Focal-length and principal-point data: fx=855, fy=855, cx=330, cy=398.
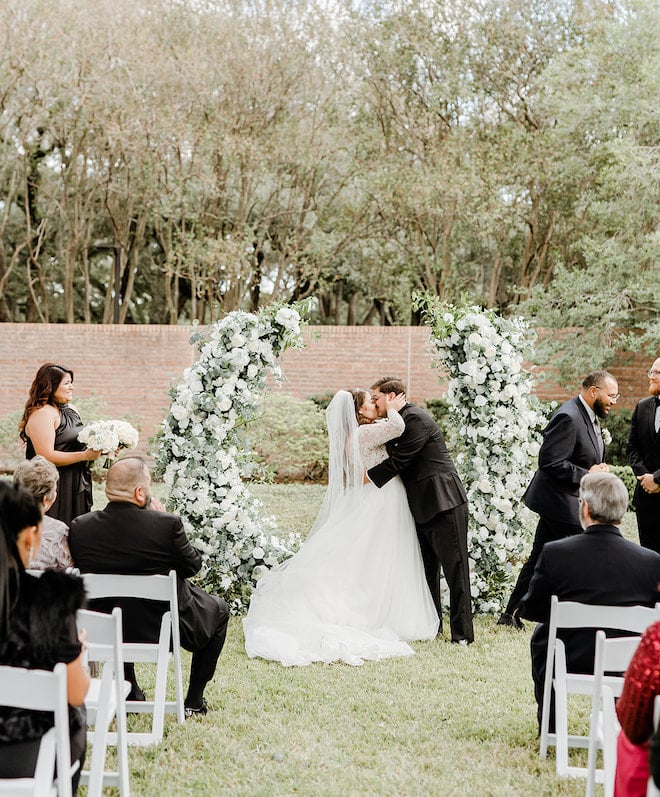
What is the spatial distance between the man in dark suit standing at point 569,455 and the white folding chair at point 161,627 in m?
2.94

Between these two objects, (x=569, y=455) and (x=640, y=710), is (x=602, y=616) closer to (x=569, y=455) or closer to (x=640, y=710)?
(x=640, y=710)

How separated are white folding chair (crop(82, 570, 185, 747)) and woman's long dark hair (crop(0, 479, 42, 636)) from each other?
139 cm

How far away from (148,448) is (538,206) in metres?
9.45

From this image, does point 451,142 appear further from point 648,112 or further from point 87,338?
point 87,338

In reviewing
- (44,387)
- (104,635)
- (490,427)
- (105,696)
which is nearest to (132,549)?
(104,635)

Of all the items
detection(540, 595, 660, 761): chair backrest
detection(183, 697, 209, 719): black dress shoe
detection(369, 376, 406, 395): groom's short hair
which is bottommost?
detection(183, 697, 209, 719): black dress shoe

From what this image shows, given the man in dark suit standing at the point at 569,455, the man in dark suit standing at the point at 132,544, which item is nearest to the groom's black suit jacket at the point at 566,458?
the man in dark suit standing at the point at 569,455

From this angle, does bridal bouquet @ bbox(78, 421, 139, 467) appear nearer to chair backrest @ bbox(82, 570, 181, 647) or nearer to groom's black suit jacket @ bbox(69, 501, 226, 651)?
groom's black suit jacket @ bbox(69, 501, 226, 651)

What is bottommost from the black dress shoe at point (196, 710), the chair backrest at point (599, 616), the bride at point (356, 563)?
the black dress shoe at point (196, 710)

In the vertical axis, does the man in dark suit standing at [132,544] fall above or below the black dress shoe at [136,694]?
above

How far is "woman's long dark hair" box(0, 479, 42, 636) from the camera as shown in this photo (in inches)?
103

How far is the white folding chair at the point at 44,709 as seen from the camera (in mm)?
2637

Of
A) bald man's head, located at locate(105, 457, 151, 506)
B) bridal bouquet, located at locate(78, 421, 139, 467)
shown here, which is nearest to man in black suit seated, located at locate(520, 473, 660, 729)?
bald man's head, located at locate(105, 457, 151, 506)

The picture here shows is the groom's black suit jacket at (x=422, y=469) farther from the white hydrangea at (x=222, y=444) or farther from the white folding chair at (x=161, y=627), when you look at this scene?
the white folding chair at (x=161, y=627)
